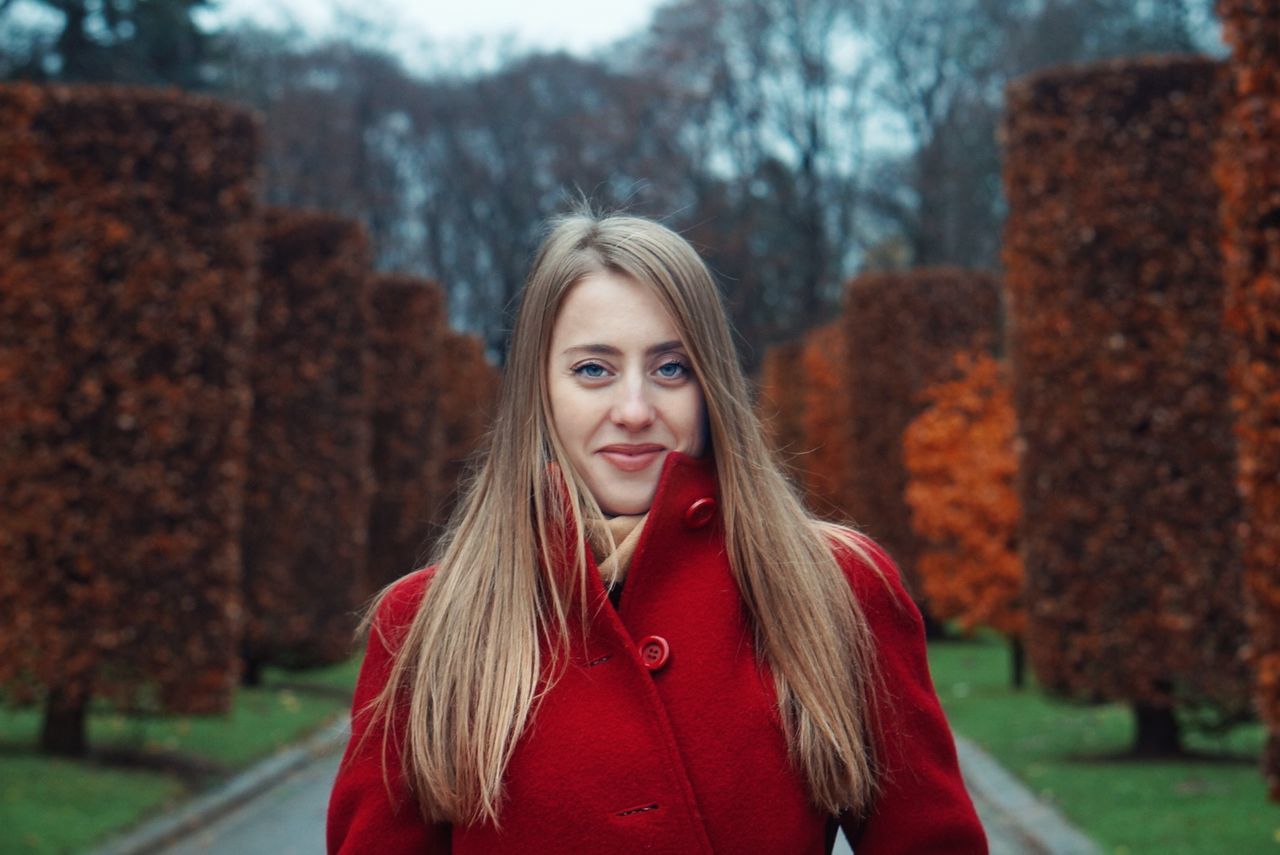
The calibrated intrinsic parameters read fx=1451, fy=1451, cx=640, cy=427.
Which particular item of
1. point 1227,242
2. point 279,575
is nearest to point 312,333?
point 279,575

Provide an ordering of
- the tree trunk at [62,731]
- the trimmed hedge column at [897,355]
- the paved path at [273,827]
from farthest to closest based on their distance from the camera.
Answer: the trimmed hedge column at [897,355] → the tree trunk at [62,731] → the paved path at [273,827]

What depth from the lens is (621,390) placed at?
230cm

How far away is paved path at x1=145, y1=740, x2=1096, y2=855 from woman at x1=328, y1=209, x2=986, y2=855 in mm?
4408

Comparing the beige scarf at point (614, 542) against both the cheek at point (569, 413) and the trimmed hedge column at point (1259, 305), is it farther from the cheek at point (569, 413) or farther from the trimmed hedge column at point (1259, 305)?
the trimmed hedge column at point (1259, 305)

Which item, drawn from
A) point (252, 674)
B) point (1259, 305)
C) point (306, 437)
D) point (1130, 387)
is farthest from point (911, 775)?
point (252, 674)

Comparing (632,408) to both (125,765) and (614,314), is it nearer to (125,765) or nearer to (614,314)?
(614,314)

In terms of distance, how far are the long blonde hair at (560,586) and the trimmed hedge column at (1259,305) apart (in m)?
3.56

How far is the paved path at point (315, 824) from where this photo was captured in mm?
7734

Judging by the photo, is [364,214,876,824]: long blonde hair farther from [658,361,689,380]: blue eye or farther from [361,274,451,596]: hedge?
[361,274,451,596]: hedge

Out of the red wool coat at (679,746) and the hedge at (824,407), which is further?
the hedge at (824,407)

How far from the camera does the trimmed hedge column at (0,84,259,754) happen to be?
902 cm

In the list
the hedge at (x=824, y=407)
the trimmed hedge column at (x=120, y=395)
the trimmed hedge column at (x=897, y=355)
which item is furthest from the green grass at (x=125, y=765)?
the hedge at (x=824, y=407)

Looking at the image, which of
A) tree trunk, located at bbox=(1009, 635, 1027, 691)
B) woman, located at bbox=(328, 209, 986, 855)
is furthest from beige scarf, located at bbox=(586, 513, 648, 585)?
tree trunk, located at bbox=(1009, 635, 1027, 691)

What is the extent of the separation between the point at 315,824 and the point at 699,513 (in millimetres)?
7085
